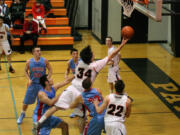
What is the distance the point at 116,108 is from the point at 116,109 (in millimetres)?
20

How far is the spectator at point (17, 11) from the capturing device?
16734mm

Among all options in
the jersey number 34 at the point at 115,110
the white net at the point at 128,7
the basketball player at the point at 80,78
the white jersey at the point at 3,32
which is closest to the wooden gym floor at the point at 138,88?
the white jersey at the point at 3,32

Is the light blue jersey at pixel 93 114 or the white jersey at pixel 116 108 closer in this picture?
the white jersey at pixel 116 108

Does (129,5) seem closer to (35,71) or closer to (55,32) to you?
(35,71)

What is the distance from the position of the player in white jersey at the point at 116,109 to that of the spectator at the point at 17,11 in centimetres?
1049

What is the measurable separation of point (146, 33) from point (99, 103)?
11.1 meters

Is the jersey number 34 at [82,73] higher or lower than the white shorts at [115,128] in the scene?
higher


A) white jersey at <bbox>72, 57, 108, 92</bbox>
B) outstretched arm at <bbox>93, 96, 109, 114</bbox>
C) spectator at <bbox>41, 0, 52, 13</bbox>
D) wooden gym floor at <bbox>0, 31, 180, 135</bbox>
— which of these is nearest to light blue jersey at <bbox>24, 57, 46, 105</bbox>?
wooden gym floor at <bbox>0, 31, 180, 135</bbox>

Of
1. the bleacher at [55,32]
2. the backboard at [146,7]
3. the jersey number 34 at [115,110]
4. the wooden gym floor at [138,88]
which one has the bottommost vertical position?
the wooden gym floor at [138,88]

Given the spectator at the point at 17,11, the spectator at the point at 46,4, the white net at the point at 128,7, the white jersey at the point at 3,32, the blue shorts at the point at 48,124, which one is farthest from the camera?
the spectator at the point at 46,4

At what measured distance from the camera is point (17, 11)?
55.5ft

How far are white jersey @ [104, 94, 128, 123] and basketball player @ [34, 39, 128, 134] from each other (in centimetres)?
81

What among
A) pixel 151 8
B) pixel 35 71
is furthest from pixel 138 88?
pixel 35 71

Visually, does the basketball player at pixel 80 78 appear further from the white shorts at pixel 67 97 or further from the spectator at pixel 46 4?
the spectator at pixel 46 4
